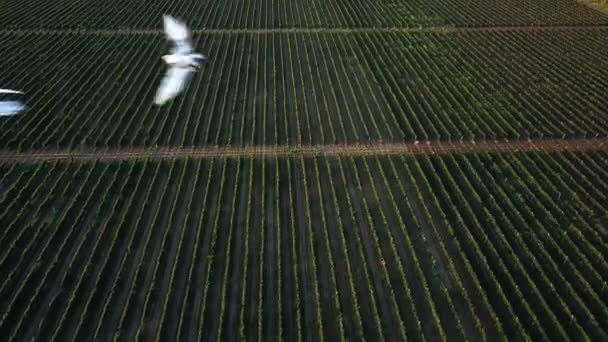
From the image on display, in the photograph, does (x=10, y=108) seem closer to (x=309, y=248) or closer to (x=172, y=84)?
(x=172, y=84)

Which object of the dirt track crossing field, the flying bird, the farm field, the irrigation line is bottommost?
the farm field

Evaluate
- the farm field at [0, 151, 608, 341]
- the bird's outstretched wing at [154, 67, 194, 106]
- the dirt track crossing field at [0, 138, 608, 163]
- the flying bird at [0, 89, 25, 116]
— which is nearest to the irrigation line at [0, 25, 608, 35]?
the bird's outstretched wing at [154, 67, 194, 106]

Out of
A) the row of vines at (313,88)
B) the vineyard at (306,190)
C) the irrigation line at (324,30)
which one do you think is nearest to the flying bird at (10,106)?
the row of vines at (313,88)

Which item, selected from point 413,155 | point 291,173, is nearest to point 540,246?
point 413,155

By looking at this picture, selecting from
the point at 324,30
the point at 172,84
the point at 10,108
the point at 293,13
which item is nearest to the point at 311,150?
the point at 172,84

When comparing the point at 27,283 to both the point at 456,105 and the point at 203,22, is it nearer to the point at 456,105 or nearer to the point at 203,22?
the point at 456,105

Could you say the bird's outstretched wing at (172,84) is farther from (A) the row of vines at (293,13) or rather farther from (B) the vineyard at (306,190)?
(A) the row of vines at (293,13)

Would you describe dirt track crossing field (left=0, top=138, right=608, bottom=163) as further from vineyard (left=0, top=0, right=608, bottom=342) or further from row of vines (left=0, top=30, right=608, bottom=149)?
row of vines (left=0, top=30, right=608, bottom=149)
